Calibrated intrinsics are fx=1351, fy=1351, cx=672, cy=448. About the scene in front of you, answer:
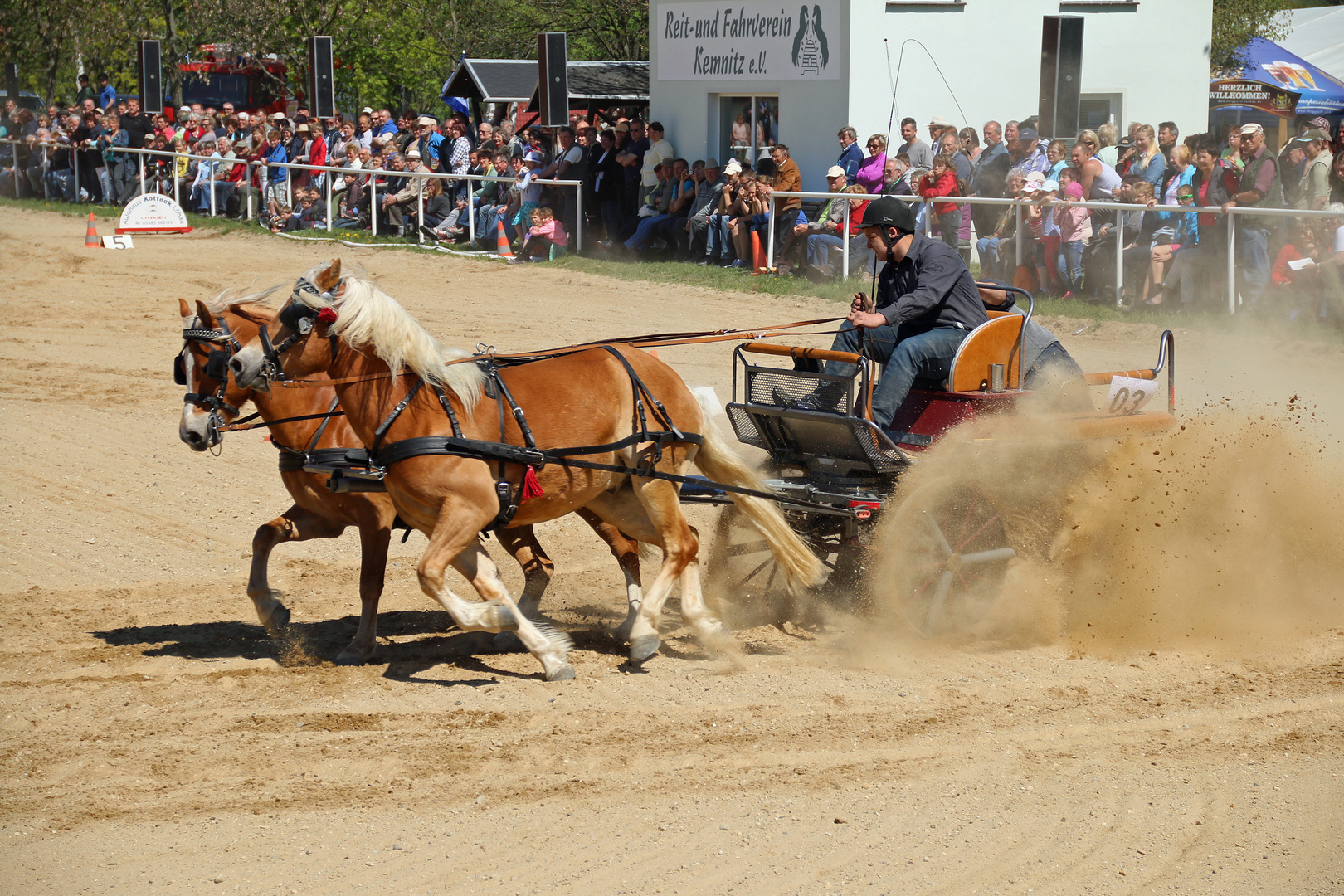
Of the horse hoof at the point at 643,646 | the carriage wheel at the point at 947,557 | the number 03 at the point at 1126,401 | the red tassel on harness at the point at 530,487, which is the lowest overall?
the horse hoof at the point at 643,646

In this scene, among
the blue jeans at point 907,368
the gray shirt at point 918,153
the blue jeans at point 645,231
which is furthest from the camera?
the blue jeans at point 645,231

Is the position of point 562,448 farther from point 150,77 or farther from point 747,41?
point 150,77

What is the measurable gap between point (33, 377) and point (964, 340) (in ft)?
30.4

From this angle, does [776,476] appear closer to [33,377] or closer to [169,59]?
[33,377]

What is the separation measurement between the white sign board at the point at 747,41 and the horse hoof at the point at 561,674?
13.7 metres

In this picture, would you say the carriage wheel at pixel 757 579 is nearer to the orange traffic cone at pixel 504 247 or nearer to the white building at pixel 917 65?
the white building at pixel 917 65

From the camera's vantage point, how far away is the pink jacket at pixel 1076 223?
44.9 feet

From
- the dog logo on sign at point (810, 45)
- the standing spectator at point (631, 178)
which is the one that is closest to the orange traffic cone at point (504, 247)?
the standing spectator at point (631, 178)

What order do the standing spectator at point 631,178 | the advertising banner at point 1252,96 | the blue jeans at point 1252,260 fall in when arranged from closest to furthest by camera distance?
the blue jeans at point 1252,260 < the standing spectator at point 631,178 < the advertising banner at point 1252,96

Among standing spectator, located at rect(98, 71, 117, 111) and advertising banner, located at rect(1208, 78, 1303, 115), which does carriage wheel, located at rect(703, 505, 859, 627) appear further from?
standing spectator, located at rect(98, 71, 117, 111)

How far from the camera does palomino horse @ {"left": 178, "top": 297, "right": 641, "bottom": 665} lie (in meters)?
6.12

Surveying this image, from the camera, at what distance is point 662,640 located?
22.8 ft

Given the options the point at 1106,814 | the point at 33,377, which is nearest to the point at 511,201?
the point at 33,377

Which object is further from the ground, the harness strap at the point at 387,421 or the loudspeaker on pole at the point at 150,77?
the loudspeaker on pole at the point at 150,77
